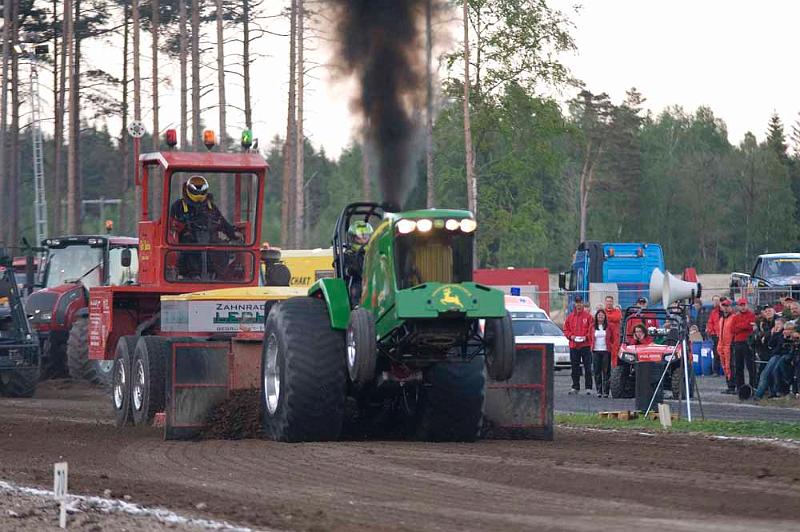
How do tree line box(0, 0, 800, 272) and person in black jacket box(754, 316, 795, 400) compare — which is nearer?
person in black jacket box(754, 316, 795, 400)

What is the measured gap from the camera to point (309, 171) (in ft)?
350

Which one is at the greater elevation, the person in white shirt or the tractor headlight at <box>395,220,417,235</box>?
the tractor headlight at <box>395,220,417,235</box>

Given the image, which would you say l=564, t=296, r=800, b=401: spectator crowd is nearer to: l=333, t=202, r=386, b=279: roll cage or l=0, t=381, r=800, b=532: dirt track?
l=0, t=381, r=800, b=532: dirt track

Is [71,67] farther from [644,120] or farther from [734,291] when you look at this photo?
[644,120]

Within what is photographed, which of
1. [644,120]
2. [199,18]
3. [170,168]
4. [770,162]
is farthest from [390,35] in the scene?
[644,120]

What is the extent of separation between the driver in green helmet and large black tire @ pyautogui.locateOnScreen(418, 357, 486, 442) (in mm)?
1087

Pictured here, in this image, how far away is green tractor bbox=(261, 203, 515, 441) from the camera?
475 inches

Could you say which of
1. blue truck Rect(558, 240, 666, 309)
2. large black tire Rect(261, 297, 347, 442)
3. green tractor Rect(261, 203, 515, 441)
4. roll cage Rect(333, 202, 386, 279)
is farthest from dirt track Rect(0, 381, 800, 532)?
blue truck Rect(558, 240, 666, 309)

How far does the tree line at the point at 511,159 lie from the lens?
4456 centimetres

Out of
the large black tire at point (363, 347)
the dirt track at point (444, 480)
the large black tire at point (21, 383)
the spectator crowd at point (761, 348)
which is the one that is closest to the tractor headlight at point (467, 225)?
the large black tire at point (363, 347)

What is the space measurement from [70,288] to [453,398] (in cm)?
1505

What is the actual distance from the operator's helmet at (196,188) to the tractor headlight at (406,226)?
6.77m

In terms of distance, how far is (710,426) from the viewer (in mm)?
16609

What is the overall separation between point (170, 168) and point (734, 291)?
18.2 metres
